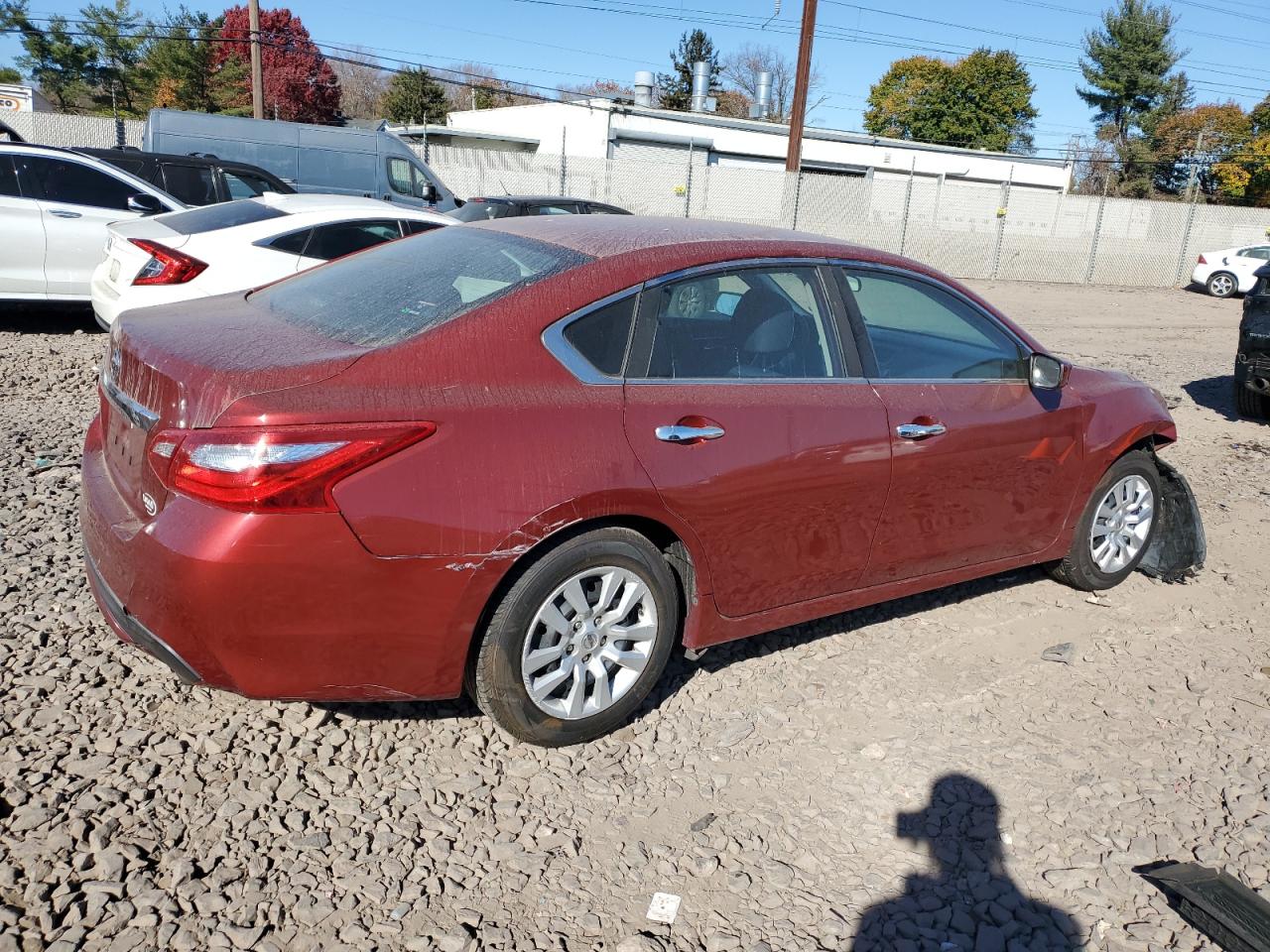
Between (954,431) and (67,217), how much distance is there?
28.0 ft

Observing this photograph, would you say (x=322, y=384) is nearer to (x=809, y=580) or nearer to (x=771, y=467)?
(x=771, y=467)

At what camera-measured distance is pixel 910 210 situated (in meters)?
26.1

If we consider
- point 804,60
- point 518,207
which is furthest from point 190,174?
point 804,60

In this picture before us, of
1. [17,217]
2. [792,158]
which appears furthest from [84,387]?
[792,158]

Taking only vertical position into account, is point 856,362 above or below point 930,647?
above

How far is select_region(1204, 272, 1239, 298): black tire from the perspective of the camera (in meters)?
25.0

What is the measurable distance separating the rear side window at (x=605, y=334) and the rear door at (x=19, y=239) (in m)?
7.91

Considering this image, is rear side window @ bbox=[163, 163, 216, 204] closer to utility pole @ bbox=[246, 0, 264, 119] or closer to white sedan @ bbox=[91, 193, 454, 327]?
white sedan @ bbox=[91, 193, 454, 327]

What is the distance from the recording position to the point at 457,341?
2955 millimetres

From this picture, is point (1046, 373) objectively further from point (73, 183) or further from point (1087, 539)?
point (73, 183)

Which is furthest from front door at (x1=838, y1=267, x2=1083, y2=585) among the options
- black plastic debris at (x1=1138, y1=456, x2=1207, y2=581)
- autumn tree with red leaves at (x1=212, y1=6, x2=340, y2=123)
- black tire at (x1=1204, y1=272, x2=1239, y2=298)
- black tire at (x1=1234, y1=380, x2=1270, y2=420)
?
autumn tree with red leaves at (x1=212, y1=6, x2=340, y2=123)

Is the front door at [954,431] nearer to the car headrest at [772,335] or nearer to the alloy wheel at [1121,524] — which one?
the car headrest at [772,335]

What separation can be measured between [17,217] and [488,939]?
888 centimetres

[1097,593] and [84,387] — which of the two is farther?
[84,387]
